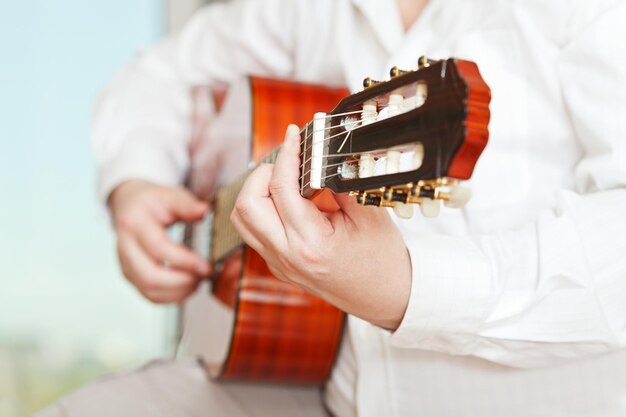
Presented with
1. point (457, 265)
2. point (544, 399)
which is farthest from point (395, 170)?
point (544, 399)

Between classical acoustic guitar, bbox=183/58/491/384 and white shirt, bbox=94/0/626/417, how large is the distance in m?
0.08

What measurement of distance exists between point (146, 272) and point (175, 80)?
0.51 meters

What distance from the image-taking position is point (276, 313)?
1024mm

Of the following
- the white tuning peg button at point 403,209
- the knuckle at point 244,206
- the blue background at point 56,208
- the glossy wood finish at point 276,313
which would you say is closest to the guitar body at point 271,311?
the glossy wood finish at point 276,313

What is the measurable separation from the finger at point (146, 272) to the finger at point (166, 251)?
0.04 feet

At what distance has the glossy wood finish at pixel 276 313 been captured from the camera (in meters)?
1.02

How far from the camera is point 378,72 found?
105cm

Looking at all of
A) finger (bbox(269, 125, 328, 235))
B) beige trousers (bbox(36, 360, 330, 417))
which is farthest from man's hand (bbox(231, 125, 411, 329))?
beige trousers (bbox(36, 360, 330, 417))

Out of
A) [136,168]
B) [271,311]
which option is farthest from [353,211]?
[136,168]

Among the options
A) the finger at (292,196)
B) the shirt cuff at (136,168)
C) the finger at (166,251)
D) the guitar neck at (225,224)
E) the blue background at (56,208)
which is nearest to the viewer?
the finger at (292,196)

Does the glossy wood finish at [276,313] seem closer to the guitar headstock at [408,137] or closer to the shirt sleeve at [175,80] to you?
the shirt sleeve at [175,80]

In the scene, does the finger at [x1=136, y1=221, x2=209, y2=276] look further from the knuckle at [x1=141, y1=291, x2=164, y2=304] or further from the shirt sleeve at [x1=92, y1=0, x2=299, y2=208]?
the shirt sleeve at [x1=92, y1=0, x2=299, y2=208]

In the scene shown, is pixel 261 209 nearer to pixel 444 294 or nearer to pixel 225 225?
pixel 444 294

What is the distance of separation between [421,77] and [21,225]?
1.97 m
